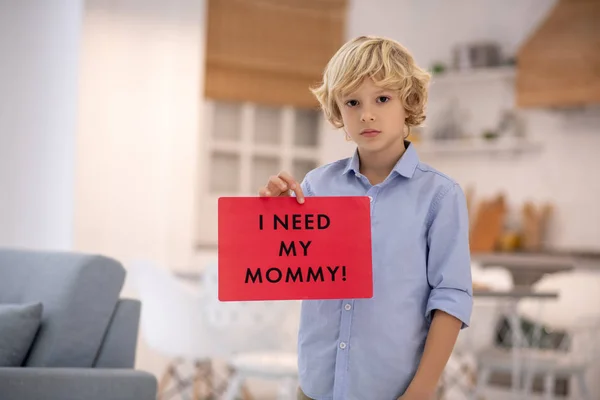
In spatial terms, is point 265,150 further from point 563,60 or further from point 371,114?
point 371,114

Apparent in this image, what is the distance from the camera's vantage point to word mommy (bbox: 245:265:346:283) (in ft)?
4.79

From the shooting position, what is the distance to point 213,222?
5.63 m

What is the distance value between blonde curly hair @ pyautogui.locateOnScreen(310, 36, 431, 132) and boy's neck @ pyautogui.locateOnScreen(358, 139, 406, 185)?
0.22 ft

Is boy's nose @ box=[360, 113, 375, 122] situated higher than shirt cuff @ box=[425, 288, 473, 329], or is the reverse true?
boy's nose @ box=[360, 113, 375, 122]

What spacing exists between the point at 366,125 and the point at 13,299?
1.40 metres

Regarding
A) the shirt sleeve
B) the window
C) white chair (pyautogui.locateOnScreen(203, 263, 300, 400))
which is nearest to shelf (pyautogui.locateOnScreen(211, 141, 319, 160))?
the window

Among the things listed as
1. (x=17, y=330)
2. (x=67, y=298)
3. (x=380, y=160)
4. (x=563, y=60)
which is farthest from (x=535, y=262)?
(x=380, y=160)

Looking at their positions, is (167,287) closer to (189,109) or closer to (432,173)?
(189,109)

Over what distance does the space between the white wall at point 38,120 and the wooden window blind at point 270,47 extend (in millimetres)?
1070

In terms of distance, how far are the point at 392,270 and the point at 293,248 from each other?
0.55 ft

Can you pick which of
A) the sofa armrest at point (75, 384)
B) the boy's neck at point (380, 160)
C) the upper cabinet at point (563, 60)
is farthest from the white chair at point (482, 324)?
the boy's neck at point (380, 160)

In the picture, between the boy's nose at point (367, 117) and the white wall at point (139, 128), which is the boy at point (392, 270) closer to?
the boy's nose at point (367, 117)

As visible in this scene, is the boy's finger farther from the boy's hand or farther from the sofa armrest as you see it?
the sofa armrest

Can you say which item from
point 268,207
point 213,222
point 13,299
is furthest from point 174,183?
point 268,207
